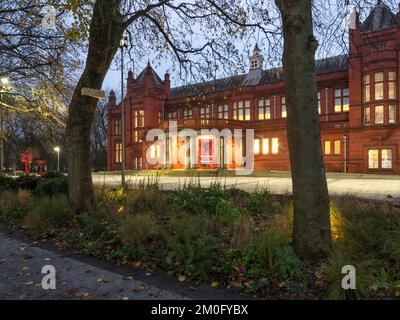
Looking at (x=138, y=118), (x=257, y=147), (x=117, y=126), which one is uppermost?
(x=138, y=118)

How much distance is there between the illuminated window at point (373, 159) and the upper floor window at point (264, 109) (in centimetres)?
1173

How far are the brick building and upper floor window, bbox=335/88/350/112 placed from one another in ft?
0.32

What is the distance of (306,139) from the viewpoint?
193 inches

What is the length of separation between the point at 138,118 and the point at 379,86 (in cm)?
2913

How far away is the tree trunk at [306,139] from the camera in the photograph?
193 inches

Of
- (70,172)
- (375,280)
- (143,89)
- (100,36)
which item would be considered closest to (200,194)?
(70,172)

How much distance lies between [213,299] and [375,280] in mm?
1926

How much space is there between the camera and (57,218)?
26.5ft

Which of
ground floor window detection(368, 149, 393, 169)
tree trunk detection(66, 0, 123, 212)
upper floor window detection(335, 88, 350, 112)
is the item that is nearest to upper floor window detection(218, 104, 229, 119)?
upper floor window detection(335, 88, 350, 112)

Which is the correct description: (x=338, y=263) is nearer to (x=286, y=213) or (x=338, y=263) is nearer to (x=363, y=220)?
(x=363, y=220)

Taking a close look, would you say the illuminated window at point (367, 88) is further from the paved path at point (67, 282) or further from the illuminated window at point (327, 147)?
the paved path at point (67, 282)

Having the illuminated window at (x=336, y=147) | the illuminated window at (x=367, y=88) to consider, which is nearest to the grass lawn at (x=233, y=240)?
the illuminated window at (x=367, y=88)

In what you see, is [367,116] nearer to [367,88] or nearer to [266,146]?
[367,88]

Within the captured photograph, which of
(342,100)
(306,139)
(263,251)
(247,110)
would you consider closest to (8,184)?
(263,251)
